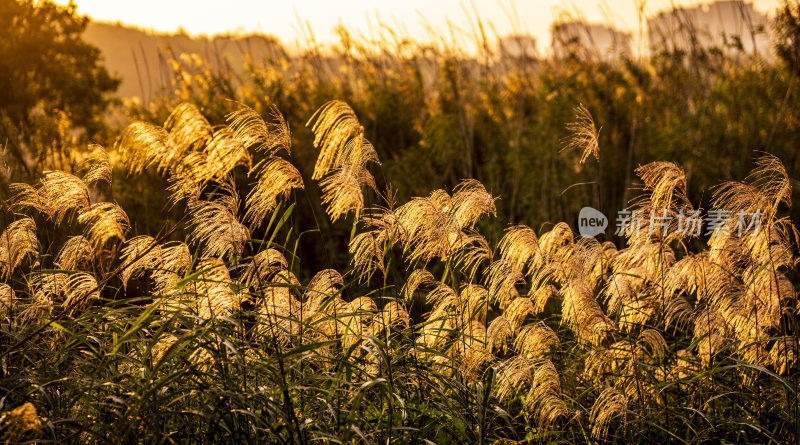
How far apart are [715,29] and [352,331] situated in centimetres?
930

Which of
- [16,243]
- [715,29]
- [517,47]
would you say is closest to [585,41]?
[517,47]

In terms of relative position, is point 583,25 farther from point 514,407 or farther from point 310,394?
point 310,394

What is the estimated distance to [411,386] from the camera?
3.50m

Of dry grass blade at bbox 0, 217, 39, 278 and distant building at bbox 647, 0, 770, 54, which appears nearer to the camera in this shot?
dry grass blade at bbox 0, 217, 39, 278

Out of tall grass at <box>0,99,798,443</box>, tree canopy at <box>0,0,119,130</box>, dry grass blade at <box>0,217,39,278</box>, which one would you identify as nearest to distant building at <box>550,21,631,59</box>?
tall grass at <box>0,99,798,443</box>

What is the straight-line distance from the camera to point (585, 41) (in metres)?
10.2

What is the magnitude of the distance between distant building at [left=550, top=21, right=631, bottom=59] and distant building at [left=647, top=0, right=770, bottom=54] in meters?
0.43

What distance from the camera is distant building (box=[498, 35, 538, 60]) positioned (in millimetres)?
10117

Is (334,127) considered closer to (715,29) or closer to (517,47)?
(517,47)

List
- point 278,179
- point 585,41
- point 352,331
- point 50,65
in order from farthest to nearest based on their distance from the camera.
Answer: point 50,65 < point 585,41 < point 352,331 < point 278,179

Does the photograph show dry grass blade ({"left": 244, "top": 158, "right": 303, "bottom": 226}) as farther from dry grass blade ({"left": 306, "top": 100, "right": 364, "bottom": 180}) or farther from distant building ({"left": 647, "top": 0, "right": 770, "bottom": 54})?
distant building ({"left": 647, "top": 0, "right": 770, "bottom": 54})

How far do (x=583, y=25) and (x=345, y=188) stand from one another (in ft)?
25.9

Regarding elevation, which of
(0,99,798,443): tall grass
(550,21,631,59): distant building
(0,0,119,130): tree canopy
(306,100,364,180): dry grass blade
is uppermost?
(0,0,119,130): tree canopy

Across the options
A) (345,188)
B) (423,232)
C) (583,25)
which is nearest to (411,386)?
(423,232)
